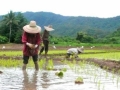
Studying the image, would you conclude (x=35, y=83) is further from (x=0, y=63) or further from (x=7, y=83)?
(x=0, y=63)

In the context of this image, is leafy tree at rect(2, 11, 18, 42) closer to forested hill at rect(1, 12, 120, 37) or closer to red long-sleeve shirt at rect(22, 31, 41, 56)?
forested hill at rect(1, 12, 120, 37)

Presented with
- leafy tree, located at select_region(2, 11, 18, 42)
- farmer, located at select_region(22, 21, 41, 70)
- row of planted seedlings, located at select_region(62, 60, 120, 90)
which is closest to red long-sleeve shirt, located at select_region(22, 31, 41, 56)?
farmer, located at select_region(22, 21, 41, 70)

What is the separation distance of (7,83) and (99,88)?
205 centimetres

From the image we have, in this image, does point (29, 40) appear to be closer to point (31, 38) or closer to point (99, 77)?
point (31, 38)

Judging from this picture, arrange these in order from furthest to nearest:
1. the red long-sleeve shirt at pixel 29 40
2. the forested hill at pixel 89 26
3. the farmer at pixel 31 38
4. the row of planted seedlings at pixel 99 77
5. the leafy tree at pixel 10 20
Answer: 1. the forested hill at pixel 89 26
2. the leafy tree at pixel 10 20
3. the red long-sleeve shirt at pixel 29 40
4. the farmer at pixel 31 38
5. the row of planted seedlings at pixel 99 77

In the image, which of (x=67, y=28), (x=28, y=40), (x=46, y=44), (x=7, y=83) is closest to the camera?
(x=7, y=83)

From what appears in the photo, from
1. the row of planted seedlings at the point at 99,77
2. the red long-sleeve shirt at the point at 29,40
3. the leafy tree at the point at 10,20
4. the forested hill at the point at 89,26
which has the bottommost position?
the forested hill at the point at 89,26

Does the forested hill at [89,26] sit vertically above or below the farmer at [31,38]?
below

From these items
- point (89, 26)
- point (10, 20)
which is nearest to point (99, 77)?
point (10, 20)

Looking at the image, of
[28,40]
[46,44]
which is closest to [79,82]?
[28,40]

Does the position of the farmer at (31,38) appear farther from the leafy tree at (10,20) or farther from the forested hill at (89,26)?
the forested hill at (89,26)

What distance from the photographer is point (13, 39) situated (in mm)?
56969

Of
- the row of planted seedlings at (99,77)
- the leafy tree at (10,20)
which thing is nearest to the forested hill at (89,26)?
the leafy tree at (10,20)

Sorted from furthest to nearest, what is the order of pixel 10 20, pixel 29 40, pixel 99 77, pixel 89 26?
1. pixel 89 26
2. pixel 10 20
3. pixel 29 40
4. pixel 99 77
